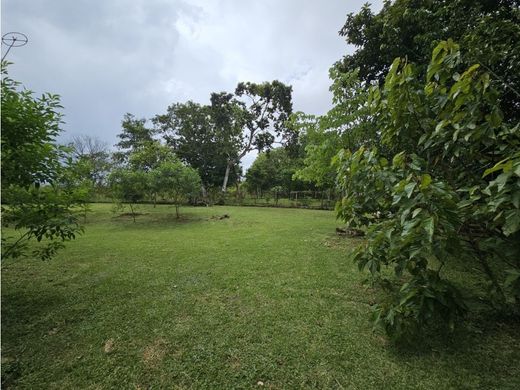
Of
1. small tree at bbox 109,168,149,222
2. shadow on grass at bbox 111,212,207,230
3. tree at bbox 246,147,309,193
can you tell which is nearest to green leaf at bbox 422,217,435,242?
shadow on grass at bbox 111,212,207,230

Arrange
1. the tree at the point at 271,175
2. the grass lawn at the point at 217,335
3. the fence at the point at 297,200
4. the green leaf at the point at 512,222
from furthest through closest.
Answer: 1. the tree at the point at 271,175
2. the fence at the point at 297,200
3. the grass lawn at the point at 217,335
4. the green leaf at the point at 512,222

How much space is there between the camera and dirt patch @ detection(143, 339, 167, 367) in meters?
2.05

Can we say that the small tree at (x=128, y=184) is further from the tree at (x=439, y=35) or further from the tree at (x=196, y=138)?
the tree at (x=196, y=138)

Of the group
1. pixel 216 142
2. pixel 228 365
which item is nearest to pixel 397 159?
pixel 228 365

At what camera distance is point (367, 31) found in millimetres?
6098

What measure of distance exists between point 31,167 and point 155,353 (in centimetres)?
235

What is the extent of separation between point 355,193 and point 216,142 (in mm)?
22275

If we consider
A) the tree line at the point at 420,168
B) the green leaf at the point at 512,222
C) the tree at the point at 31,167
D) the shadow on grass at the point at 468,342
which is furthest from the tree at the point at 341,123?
the tree at the point at 31,167

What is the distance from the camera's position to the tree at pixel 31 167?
2451mm

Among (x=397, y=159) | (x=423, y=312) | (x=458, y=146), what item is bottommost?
(x=423, y=312)

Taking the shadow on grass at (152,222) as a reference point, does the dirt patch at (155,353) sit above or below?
below

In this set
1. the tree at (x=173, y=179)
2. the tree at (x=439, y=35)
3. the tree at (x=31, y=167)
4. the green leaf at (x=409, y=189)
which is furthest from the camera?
the tree at (x=173, y=179)

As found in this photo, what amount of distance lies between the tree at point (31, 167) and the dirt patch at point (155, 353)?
164 centimetres

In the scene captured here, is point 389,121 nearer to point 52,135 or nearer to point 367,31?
point 52,135
